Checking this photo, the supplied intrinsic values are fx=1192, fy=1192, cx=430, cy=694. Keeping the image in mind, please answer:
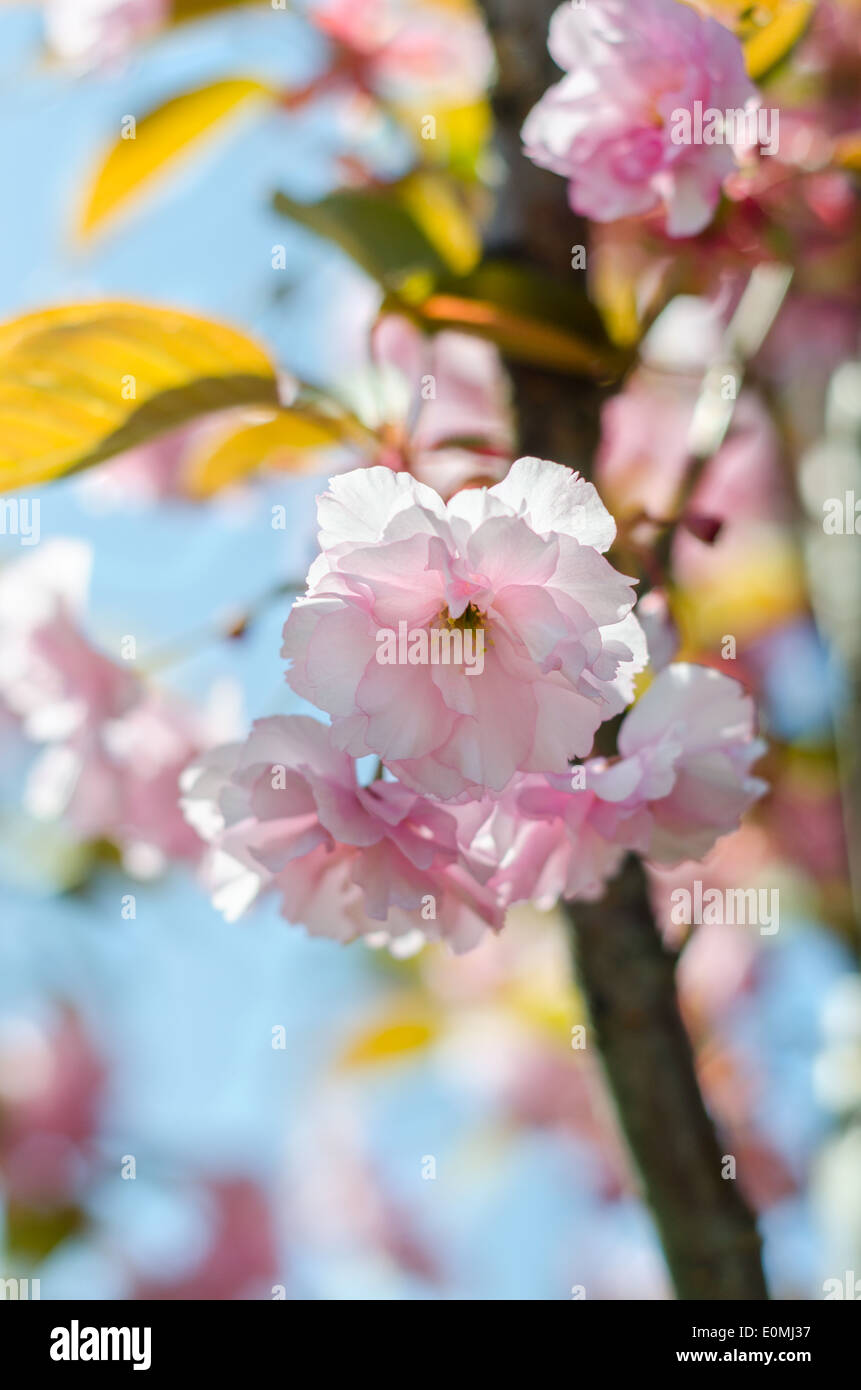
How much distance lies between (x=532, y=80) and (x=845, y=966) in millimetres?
1052

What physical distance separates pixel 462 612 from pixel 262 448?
48cm

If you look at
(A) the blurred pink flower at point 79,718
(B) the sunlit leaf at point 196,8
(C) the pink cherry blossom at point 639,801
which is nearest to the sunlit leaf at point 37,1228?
(A) the blurred pink flower at point 79,718

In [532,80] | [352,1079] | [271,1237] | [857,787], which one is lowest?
[271,1237]

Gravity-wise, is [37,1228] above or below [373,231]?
below

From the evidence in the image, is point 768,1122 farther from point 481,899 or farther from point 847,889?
point 481,899

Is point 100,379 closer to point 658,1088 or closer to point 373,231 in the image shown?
point 373,231

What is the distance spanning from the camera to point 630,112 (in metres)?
0.65

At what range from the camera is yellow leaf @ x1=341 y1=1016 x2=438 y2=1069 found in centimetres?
160

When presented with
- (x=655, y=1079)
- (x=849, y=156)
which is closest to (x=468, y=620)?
(x=655, y=1079)

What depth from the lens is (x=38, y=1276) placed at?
1612mm

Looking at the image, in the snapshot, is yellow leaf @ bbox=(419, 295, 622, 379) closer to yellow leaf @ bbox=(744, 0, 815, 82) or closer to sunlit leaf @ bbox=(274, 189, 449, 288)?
sunlit leaf @ bbox=(274, 189, 449, 288)

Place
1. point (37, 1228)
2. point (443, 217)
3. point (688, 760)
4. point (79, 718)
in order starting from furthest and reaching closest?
point (37, 1228), point (443, 217), point (79, 718), point (688, 760)
